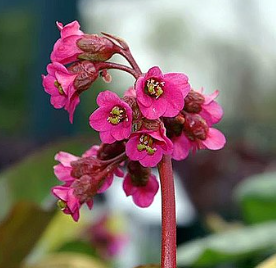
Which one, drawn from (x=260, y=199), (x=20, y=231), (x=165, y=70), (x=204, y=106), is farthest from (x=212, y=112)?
(x=165, y=70)

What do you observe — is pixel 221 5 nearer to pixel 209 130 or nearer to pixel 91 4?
pixel 91 4

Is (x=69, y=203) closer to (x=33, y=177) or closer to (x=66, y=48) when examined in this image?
(x=66, y=48)

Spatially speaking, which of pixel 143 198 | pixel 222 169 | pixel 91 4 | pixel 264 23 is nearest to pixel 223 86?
pixel 264 23

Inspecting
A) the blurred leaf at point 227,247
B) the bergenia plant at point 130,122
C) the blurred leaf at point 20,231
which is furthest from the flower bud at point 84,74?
the blurred leaf at point 227,247

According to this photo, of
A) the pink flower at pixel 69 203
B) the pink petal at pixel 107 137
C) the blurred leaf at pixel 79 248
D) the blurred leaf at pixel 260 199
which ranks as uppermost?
the blurred leaf at pixel 260 199

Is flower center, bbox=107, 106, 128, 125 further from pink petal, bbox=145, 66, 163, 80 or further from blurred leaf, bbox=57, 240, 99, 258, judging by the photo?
blurred leaf, bbox=57, 240, 99, 258

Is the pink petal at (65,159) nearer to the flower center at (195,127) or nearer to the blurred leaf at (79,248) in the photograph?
the flower center at (195,127)

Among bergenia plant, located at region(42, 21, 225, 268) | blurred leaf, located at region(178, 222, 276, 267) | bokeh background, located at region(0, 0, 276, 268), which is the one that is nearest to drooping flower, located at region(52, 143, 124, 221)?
Answer: bergenia plant, located at region(42, 21, 225, 268)
